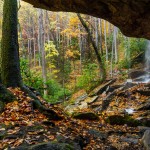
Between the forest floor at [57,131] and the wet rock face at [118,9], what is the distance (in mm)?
3078

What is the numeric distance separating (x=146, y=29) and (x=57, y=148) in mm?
4324

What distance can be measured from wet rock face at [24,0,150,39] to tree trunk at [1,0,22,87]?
2534 millimetres

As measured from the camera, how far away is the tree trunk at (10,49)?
367 inches

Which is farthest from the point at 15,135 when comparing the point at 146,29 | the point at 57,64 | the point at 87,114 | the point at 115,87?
the point at 57,64

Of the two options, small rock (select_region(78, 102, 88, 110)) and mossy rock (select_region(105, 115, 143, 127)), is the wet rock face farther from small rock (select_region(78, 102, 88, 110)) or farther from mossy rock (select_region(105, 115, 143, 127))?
small rock (select_region(78, 102, 88, 110))

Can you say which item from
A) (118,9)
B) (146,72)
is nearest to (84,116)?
(118,9)

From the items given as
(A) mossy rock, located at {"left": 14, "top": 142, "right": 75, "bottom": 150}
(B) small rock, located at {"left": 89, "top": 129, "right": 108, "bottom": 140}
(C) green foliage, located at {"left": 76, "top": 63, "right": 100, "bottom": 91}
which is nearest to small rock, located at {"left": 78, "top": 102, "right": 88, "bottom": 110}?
(C) green foliage, located at {"left": 76, "top": 63, "right": 100, "bottom": 91}

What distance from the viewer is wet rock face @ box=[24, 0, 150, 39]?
21.0ft

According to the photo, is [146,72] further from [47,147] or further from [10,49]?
[47,147]

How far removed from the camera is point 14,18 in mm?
9828

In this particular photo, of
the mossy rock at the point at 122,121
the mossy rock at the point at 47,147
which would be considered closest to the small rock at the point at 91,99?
the mossy rock at the point at 122,121

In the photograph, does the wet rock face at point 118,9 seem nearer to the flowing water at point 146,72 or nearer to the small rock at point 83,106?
the small rock at point 83,106

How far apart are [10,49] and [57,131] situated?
4326mm

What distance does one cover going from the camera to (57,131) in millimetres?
6457
